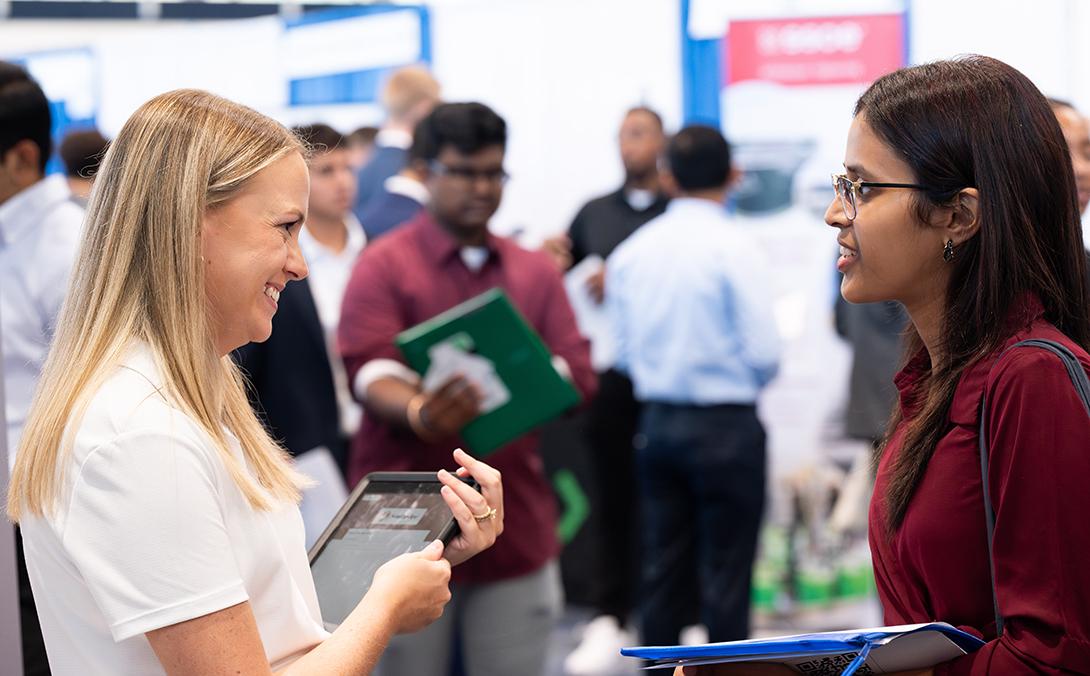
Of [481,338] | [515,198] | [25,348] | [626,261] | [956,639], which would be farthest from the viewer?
[515,198]

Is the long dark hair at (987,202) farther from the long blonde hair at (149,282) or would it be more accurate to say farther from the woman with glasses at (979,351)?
the long blonde hair at (149,282)

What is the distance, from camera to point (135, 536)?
1315 mm

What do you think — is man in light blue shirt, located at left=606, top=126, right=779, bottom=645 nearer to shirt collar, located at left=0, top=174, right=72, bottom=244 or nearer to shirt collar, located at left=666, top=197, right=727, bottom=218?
shirt collar, located at left=666, top=197, right=727, bottom=218

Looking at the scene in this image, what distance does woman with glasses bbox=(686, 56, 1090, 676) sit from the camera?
1.44 meters

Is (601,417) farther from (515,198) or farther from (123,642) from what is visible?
(123,642)

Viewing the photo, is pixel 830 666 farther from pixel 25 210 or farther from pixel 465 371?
pixel 25 210

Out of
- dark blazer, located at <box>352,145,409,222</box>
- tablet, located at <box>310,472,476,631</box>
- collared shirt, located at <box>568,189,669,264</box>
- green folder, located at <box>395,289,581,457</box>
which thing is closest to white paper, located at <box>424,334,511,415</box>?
green folder, located at <box>395,289,581,457</box>

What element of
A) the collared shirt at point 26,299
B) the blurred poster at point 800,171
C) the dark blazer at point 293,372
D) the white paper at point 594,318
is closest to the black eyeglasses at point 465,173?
the dark blazer at point 293,372

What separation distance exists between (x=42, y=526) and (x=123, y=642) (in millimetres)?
155

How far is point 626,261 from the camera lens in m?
4.76

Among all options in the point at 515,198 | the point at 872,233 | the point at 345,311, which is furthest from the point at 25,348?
the point at 515,198

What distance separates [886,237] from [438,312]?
177 cm

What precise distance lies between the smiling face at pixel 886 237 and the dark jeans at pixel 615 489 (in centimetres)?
369

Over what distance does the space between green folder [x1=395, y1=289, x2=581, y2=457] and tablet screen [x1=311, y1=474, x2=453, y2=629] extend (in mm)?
1217
